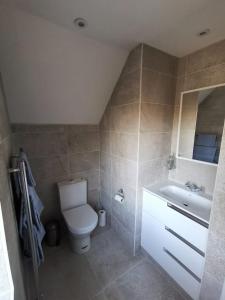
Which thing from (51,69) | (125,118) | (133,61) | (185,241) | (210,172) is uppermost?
(133,61)

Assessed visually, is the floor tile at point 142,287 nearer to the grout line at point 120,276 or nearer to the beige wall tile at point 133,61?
the grout line at point 120,276

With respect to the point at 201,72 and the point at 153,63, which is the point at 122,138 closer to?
the point at 153,63

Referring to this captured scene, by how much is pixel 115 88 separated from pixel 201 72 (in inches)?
37.0

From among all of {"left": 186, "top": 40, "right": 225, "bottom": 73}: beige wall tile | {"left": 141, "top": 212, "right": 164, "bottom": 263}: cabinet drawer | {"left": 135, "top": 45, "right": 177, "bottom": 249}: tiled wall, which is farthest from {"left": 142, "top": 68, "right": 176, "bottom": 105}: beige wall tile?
{"left": 141, "top": 212, "right": 164, "bottom": 263}: cabinet drawer

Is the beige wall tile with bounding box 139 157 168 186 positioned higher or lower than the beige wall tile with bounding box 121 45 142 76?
lower

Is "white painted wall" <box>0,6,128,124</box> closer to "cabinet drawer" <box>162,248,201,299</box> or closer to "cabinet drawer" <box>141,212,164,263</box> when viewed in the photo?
"cabinet drawer" <box>141,212,164,263</box>

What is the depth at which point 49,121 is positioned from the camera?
189 cm

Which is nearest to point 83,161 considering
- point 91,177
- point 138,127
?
point 91,177

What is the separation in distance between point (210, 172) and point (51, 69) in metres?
1.90

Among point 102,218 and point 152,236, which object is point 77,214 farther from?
point 152,236

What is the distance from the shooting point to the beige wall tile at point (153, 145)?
160cm

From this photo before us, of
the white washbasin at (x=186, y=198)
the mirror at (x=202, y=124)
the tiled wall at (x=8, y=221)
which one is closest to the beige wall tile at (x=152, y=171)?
the white washbasin at (x=186, y=198)

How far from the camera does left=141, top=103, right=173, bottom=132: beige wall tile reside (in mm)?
1548

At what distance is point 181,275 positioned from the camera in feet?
4.59
